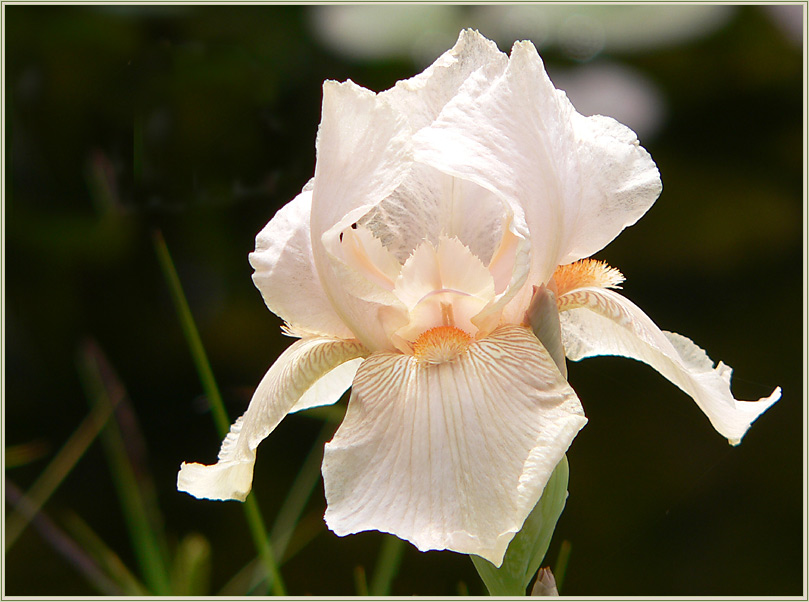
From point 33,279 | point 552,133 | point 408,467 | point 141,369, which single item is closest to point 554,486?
point 408,467

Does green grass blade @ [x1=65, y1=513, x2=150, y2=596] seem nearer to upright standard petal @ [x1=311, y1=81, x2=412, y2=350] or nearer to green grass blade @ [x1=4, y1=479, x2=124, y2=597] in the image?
green grass blade @ [x1=4, y1=479, x2=124, y2=597]

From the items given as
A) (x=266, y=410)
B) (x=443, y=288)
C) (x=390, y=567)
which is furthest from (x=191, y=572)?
(x=443, y=288)

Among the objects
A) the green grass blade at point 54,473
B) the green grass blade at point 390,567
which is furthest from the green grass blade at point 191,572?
the green grass blade at point 54,473

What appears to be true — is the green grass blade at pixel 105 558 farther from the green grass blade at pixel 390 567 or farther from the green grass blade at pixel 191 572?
the green grass blade at pixel 390 567

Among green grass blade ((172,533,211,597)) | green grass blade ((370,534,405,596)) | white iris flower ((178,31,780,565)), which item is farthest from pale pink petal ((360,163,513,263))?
green grass blade ((172,533,211,597))

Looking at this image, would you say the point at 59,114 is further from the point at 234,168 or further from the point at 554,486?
the point at 554,486

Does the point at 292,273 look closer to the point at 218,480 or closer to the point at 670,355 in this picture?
the point at 218,480
